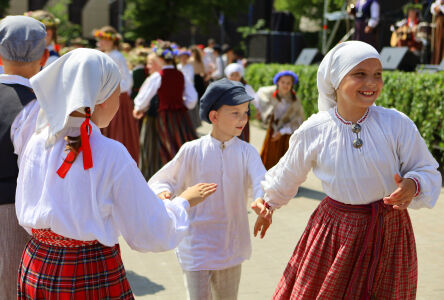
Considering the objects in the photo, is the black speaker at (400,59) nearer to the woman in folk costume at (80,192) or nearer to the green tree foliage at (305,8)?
the woman in folk costume at (80,192)

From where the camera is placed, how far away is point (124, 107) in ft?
25.3

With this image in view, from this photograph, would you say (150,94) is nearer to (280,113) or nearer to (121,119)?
(121,119)

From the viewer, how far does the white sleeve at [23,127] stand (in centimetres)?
269

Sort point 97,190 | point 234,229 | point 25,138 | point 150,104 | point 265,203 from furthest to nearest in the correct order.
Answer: point 150,104 → point 234,229 → point 265,203 → point 25,138 → point 97,190

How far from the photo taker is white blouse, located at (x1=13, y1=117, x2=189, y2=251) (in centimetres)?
205

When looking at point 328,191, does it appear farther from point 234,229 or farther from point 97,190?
point 97,190

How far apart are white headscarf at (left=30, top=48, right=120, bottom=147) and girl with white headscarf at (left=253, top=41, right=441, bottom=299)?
46.3 inches

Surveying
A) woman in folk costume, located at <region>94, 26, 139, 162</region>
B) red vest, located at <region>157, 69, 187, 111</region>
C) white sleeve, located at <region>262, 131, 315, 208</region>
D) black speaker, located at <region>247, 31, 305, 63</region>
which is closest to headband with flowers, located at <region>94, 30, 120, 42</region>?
woman in folk costume, located at <region>94, 26, 139, 162</region>

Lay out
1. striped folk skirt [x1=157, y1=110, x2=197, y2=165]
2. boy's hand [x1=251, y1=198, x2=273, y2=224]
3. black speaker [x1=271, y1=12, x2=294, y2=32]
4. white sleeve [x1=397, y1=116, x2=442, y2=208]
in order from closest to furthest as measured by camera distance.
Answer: white sleeve [x1=397, y1=116, x2=442, y2=208] → boy's hand [x1=251, y1=198, x2=273, y2=224] → striped folk skirt [x1=157, y1=110, x2=197, y2=165] → black speaker [x1=271, y1=12, x2=294, y2=32]

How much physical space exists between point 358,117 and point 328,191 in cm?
38

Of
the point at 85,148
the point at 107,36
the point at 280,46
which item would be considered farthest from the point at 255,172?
the point at 280,46

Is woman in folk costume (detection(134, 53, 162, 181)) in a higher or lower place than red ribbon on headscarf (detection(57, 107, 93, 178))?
lower

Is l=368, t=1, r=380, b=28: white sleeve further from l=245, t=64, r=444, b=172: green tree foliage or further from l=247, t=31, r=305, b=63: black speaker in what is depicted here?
l=247, t=31, r=305, b=63: black speaker

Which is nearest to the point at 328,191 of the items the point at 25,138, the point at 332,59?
the point at 332,59
